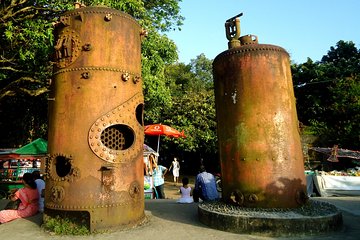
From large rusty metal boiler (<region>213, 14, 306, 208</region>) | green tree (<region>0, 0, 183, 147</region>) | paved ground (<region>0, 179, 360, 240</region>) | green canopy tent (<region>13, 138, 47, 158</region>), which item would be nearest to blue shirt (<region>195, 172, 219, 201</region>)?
paved ground (<region>0, 179, 360, 240</region>)

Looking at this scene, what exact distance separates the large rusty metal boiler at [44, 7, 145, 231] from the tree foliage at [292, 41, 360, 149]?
18329 mm

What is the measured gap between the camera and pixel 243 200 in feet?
22.5

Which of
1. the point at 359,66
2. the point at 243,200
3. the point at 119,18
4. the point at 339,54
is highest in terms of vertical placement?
the point at 339,54

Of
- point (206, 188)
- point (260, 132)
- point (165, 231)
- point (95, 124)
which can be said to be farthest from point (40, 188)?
point (260, 132)

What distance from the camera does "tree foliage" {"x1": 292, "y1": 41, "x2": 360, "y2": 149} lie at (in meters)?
21.4

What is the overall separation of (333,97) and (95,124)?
22.1 meters

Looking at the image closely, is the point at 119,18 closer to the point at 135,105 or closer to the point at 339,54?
the point at 135,105

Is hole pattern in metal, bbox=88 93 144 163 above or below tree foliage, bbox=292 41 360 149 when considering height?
below

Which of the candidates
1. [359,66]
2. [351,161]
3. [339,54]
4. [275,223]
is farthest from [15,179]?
[339,54]

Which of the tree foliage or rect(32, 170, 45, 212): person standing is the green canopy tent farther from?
the tree foliage

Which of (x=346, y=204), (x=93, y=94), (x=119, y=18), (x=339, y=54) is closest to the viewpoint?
(x=93, y=94)

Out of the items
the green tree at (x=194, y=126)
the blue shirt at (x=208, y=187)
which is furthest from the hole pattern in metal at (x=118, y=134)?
the green tree at (x=194, y=126)

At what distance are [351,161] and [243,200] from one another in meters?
17.0

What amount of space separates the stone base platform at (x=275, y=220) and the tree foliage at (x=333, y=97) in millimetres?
16483
